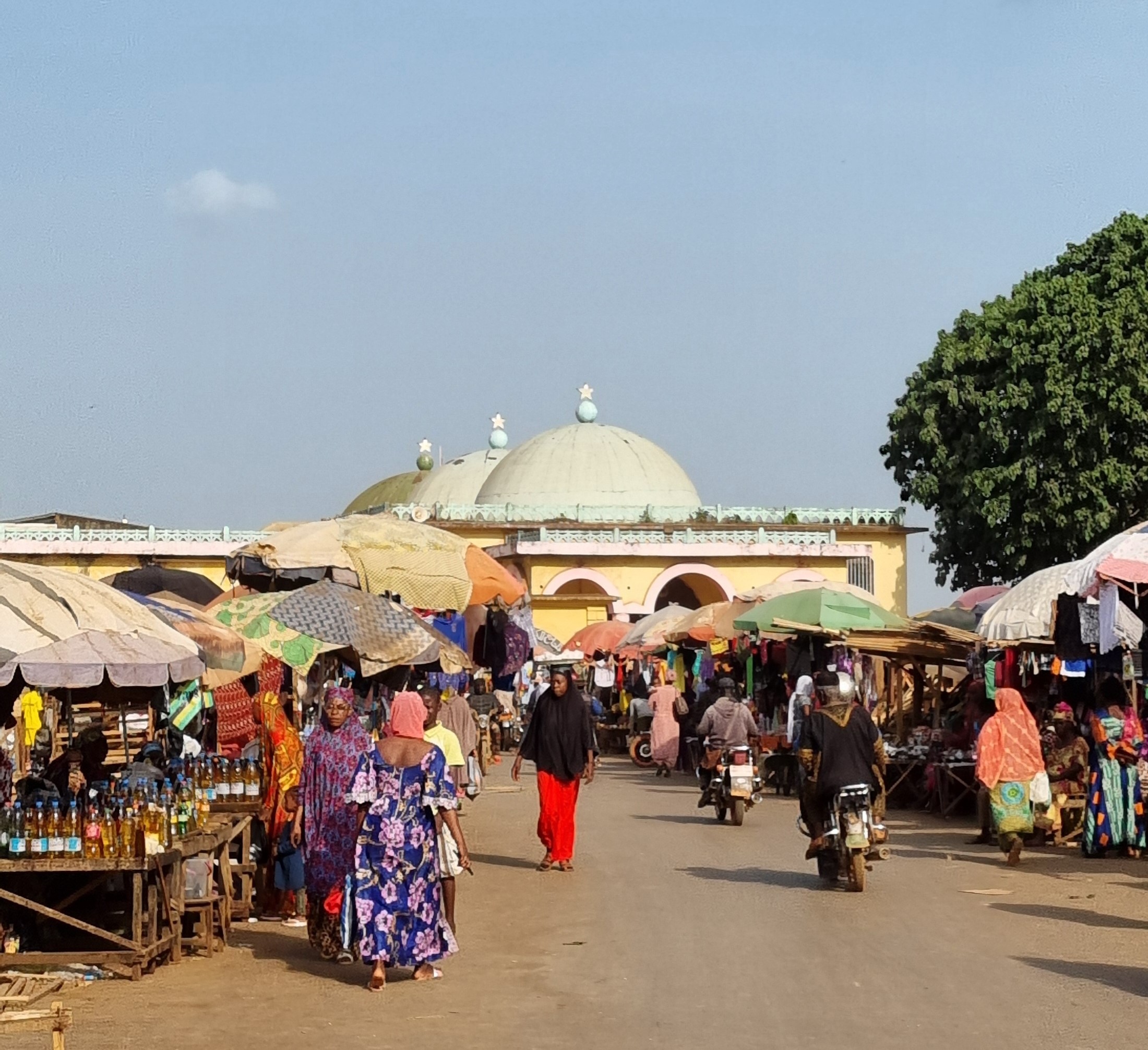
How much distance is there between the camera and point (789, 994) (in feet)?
27.8

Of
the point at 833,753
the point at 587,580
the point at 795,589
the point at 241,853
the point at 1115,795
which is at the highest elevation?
the point at 587,580

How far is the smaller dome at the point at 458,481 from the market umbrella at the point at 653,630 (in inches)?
799

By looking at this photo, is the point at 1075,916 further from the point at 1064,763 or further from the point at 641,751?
the point at 641,751

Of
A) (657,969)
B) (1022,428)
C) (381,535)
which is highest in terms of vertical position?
(1022,428)

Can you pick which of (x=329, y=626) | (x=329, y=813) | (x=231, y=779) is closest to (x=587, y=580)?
(x=329, y=626)

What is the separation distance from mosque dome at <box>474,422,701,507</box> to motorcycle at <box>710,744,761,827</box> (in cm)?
3069

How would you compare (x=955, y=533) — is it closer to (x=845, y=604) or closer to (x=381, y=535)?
A: (x=845, y=604)

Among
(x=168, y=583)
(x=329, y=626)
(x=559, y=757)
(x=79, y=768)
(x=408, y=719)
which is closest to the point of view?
(x=408, y=719)

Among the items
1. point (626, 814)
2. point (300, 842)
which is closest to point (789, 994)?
point (300, 842)

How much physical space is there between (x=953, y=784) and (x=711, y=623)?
36.5 ft

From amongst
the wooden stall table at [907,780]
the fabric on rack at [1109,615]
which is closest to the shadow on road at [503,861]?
the fabric on rack at [1109,615]

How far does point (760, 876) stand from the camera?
1344 cm

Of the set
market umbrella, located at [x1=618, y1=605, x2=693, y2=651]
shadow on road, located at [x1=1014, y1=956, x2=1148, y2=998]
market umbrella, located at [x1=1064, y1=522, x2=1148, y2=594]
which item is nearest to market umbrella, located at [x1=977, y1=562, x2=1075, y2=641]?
market umbrella, located at [x1=1064, y1=522, x2=1148, y2=594]

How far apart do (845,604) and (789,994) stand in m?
15.4
